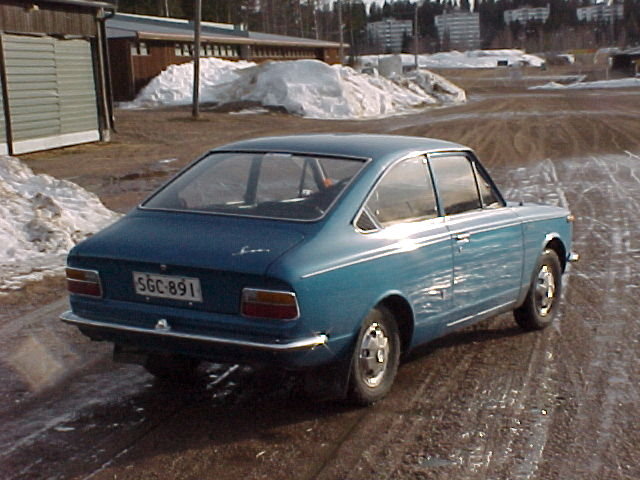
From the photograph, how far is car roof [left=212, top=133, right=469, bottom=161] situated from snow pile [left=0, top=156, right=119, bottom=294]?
3705 millimetres

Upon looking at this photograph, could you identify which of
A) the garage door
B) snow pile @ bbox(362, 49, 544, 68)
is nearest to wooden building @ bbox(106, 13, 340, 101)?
the garage door

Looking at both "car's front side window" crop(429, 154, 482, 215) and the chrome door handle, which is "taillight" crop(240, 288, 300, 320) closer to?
the chrome door handle

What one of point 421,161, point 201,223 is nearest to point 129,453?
point 201,223

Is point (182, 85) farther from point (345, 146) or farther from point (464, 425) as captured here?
point (464, 425)

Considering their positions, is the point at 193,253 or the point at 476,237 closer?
the point at 193,253

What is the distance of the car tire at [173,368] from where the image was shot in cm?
566

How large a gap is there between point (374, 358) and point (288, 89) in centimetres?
3719

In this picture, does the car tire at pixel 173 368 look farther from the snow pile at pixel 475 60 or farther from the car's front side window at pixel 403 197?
the snow pile at pixel 475 60

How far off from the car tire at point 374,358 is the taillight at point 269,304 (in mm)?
561

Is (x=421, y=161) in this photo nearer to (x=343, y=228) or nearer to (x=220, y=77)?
(x=343, y=228)

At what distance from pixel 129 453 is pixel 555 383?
2.64 metres

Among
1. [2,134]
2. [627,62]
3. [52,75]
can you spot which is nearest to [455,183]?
[2,134]

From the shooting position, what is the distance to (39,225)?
10250 millimetres

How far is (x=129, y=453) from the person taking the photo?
466cm
